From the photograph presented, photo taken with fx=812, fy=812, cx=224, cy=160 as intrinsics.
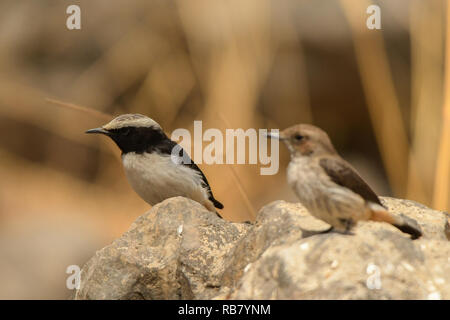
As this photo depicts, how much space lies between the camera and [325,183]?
300cm

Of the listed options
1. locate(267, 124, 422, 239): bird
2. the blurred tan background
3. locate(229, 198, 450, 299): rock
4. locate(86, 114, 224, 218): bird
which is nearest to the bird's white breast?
locate(86, 114, 224, 218): bird

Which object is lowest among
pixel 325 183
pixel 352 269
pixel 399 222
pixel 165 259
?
pixel 165 259

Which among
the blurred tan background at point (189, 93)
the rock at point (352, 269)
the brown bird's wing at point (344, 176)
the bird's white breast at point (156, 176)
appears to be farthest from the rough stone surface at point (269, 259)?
the blurred tan background at point (189, 93)

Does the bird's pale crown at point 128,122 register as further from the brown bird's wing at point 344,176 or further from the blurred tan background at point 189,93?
the brown bird's wing at point 344,176

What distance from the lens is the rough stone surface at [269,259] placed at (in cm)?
295

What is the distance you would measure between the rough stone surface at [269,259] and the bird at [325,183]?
92 millimetres

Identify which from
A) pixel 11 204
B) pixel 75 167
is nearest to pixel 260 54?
pixel 75 167

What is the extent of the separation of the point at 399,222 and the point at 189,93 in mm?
4673

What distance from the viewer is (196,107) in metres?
7.62

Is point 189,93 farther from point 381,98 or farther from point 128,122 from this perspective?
point 128,122

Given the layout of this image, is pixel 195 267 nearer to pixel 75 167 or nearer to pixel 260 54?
pixel 260 54

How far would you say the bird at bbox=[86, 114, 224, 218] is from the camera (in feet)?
15.7

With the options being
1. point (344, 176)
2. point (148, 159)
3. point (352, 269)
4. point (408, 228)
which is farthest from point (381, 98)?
point (352, 269)

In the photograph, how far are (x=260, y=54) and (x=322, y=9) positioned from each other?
793mm
